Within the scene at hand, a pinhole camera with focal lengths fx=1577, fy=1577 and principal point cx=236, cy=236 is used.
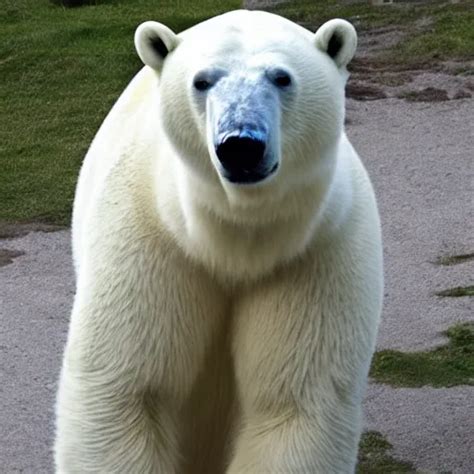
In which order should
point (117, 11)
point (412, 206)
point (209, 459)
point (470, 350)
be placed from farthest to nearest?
point (117, 11) → point (412, 206) → point (470, 350) → point (209, 459)

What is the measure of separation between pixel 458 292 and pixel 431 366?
78cm

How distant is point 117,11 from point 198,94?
8.01 meters

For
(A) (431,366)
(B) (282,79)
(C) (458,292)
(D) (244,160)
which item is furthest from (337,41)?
(C) (458,292)

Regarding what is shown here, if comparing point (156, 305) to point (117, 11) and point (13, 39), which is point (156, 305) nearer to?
point (13, 39)

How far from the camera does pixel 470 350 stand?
535cm

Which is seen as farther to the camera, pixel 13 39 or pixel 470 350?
pixel 13 39

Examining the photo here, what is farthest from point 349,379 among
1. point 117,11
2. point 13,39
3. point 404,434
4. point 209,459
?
point 117,11

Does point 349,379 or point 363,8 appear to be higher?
point 349,379

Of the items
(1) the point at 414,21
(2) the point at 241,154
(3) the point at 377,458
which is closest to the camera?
(2) the point at 241,154

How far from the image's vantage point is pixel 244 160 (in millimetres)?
2953

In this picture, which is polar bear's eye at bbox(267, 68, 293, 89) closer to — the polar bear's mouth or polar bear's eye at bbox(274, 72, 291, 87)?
polar bear's eye at bbox(274, 72, 291, 87)

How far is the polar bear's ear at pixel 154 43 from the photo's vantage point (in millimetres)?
3289

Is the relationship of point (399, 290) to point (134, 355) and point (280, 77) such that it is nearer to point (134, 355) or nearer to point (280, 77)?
point (134, 355)

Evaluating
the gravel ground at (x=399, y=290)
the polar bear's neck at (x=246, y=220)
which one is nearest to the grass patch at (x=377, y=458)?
the gravel ground at (x=399, y=290)
